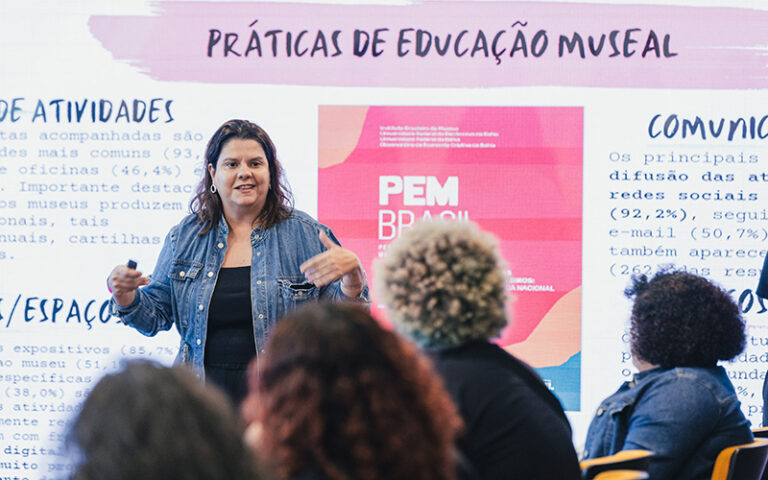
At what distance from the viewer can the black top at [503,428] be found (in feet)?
4.82

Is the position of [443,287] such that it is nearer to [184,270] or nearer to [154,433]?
[154,433]

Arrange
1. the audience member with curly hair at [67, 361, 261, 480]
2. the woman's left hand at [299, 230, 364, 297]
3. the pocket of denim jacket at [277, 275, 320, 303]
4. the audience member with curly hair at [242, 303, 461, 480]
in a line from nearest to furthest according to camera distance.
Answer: the audience member with curly hair at [67, 361, 261, 480] → the audience member with curly hair at [242, 303, 461, 480] → the woman's left hand at [299, 230, 364, 297] → the pocket of denim jacket at [277, 275, 320, 303]

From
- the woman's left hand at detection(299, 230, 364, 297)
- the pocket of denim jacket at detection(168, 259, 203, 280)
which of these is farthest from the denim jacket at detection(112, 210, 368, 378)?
the woman's left hand at detection(299, 230, 364, 297)

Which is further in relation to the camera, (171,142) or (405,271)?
(171,142)

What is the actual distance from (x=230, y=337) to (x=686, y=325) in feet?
4.59

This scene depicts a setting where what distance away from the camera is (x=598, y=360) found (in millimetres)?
3572

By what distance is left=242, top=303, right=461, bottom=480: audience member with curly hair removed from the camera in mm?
998

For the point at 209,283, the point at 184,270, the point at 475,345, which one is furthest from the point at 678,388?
the point at 184,270

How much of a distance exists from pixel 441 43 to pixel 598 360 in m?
1.61

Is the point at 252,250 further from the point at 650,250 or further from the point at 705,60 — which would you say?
the point at 705,60

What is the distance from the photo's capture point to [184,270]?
2.68m

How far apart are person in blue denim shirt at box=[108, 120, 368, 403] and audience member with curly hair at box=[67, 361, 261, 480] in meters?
1.60

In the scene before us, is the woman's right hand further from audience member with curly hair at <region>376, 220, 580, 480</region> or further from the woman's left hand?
audience member with curly hair at <region>376, 220, 580, 480</region>

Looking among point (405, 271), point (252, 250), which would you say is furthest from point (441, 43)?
point (405, 271)
